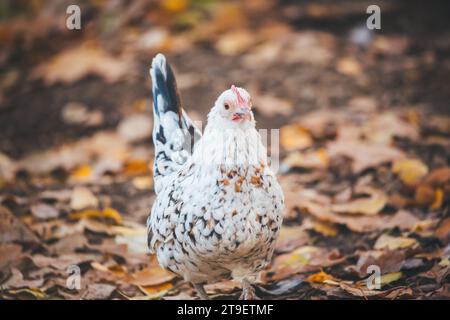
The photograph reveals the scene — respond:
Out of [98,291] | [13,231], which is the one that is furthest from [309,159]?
[13,231]

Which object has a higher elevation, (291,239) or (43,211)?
(43,211)

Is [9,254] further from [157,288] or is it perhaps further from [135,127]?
[135,127]

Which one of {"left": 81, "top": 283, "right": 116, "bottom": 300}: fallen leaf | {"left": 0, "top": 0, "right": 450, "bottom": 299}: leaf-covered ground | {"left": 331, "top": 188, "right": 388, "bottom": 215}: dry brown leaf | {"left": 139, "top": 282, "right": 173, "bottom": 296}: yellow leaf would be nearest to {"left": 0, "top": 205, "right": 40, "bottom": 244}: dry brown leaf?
{"left": 0, "top": 0, "right": 450, "bottom": 299}: leaf-covered ground

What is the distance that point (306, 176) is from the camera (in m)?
4.66

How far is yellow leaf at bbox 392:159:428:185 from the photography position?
4.29 meters

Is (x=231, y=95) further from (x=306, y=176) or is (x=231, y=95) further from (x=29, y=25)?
(x=29, y=25)

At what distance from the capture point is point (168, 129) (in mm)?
3643

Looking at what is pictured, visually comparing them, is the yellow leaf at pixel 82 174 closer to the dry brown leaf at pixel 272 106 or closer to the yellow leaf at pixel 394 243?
the dry brown leaf at pixel 272 106

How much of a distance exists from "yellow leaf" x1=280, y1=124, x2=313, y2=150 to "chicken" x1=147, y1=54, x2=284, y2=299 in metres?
1.89

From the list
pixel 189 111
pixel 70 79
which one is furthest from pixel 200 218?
pixel 70 79

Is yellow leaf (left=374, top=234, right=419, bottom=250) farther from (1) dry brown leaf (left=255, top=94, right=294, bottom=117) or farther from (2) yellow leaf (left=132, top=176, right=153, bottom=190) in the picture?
(1) dry brown leaf (left=255, top=94, right=294, bottom=117)

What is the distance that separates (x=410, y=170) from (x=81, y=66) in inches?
119

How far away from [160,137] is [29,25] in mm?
3213

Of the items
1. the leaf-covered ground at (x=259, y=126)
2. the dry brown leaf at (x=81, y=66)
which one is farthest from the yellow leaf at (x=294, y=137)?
the dry brown leaf at (x=81, y=66)
